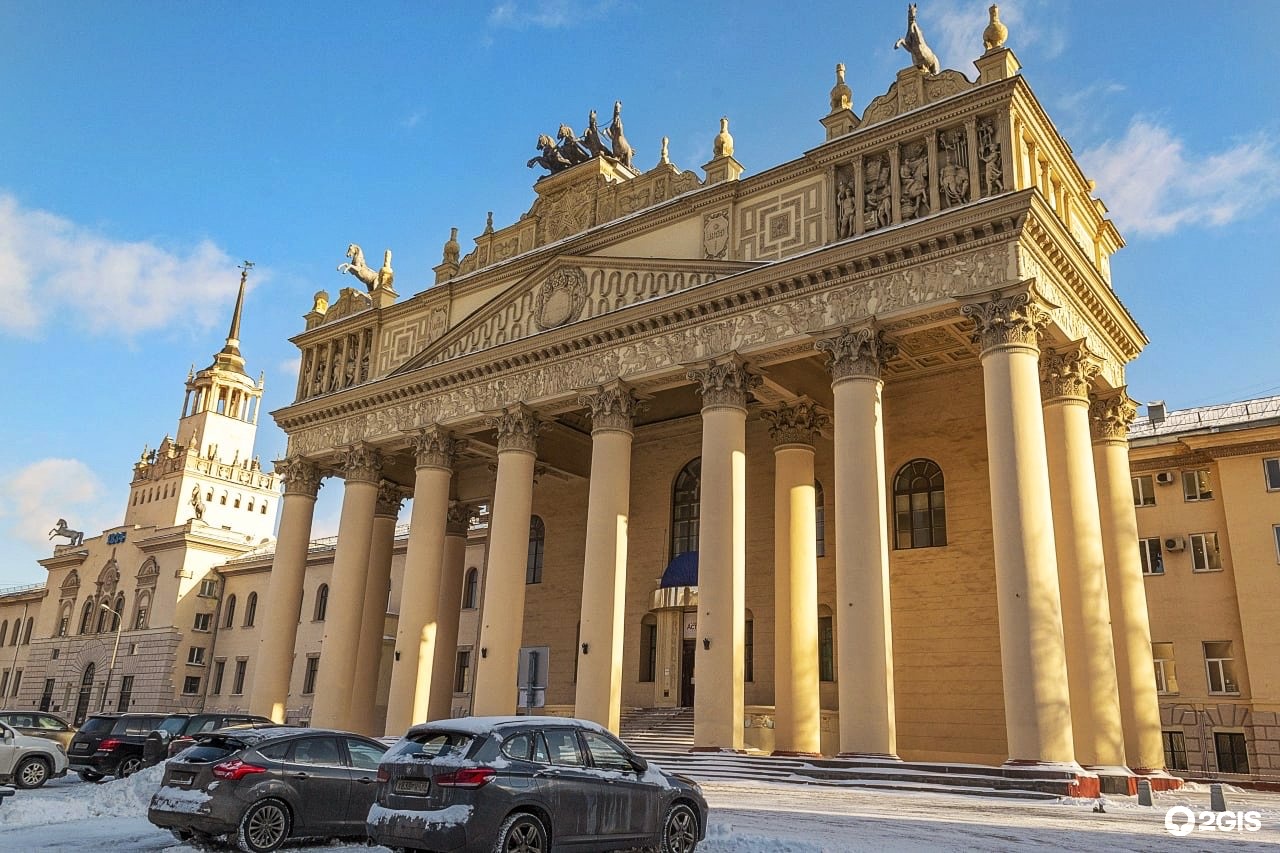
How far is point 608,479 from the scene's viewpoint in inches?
1083

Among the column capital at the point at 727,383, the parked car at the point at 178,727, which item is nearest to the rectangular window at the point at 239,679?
the parked car at the point at 178,727

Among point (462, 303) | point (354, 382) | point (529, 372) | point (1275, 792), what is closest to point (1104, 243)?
point (1275, 792)

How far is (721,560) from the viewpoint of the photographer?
24.3 meters

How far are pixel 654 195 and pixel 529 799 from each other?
23.4m

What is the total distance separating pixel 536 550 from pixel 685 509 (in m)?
7.67

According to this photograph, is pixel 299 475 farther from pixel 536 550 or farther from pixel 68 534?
pixel 68 534

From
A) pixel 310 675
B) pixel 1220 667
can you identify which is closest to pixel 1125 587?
pixel 1220 667

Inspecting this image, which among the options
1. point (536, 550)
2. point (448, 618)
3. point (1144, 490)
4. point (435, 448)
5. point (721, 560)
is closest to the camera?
point (721, 560)

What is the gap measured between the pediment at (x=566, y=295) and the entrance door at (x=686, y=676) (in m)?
11.5

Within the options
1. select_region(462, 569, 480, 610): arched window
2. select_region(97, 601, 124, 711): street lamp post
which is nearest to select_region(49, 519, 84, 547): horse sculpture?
select_region(97, 601, 124, 711): street lamp post

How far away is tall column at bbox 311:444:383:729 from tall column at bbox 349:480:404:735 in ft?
4.29

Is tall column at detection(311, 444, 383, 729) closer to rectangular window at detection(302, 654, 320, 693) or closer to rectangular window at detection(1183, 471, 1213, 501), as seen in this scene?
rectangular window at detection(302, 654, 320, 693)

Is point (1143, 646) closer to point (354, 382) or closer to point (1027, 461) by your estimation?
point (1027, 461)

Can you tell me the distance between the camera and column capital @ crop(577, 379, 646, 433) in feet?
92.5
